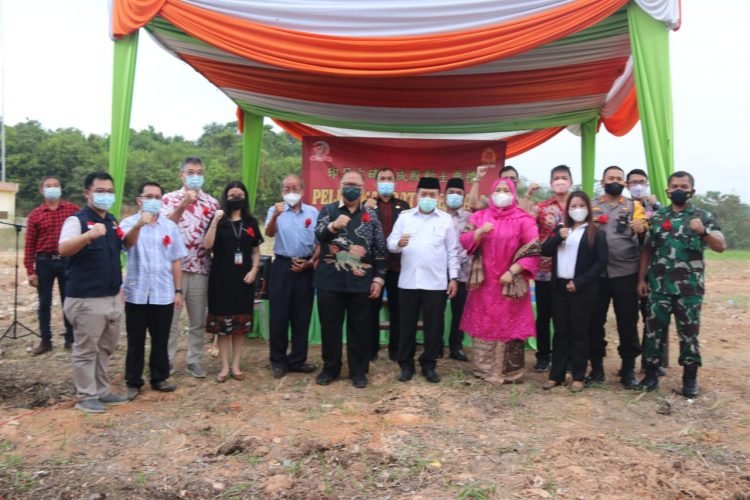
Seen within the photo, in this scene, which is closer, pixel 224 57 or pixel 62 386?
pixel 62 386

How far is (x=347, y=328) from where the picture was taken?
428cm

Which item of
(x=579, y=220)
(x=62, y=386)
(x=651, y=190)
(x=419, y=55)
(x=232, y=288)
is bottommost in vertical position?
(x=62, y=386)

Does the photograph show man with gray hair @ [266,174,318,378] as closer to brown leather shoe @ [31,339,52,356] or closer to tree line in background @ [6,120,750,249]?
brown leather shoe @ [31,339,52,356]

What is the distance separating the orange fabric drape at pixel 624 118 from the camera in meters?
5.75

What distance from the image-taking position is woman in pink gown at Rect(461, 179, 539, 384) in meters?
4.19

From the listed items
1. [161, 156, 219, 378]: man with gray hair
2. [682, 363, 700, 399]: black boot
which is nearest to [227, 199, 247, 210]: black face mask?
[161, 156, 219, 378]: man with gray hair

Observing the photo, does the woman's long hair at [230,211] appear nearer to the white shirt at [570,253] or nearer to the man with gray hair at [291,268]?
the man with gray hair at [291,268]

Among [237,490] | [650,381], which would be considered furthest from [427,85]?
[237,490]

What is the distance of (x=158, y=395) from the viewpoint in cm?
396

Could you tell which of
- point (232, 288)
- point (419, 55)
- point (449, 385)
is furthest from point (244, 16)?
point (449, 385)

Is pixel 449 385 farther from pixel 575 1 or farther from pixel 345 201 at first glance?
pixel 575 1

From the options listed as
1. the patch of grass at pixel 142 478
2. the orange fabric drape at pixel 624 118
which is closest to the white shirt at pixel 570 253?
the orange fabric drape at pixel 624 118

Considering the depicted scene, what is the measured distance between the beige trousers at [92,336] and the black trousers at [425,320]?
2026mm

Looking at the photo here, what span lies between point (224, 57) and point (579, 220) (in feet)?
10.8
